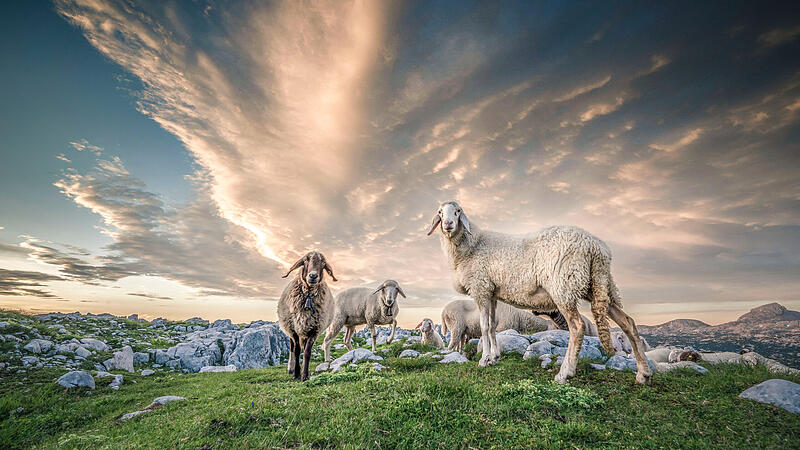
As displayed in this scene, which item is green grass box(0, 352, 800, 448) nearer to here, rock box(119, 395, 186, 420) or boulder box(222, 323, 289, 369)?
rock box(119, 395, 186, 420)

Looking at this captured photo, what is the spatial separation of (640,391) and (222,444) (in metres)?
7.42

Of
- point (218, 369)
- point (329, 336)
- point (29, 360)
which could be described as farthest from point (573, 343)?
point (29, 360)

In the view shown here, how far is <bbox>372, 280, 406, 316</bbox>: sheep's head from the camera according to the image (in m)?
16.0

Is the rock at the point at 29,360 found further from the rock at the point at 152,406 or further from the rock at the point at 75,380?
the rock at the point at 152,406

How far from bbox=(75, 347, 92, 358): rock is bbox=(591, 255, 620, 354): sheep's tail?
21120 millimetres

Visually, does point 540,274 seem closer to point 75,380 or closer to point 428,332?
point 428,332

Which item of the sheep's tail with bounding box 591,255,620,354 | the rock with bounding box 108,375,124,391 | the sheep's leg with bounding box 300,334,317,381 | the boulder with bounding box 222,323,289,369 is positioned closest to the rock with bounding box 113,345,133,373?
the rock with bounding box 108,375,124,391

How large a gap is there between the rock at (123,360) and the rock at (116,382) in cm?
330

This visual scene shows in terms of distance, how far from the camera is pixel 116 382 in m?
11.4

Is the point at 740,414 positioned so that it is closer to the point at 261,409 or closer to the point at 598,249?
the point at 598,249

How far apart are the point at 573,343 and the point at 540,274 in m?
1.72

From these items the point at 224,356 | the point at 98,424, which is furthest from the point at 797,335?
the point at 224,356

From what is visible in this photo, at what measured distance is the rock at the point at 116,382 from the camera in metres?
10.8

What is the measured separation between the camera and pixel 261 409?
5297 mm
